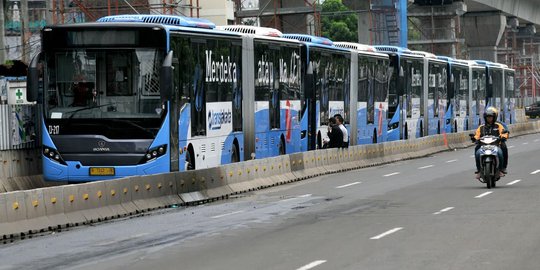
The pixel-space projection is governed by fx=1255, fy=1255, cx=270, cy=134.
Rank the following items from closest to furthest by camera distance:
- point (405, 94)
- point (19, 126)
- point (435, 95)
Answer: point (19, 126)
point (405, 94)
point (435, 95)

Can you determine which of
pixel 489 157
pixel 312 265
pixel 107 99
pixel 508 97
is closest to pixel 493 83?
pixel 508 97

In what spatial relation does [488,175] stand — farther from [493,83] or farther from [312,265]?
[493,83]

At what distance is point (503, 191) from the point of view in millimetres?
26719

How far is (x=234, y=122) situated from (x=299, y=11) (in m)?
40.6

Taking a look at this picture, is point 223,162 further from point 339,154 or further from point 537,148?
point 537,148

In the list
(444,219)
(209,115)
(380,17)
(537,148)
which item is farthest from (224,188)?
(380,17)

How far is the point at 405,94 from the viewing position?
186ft

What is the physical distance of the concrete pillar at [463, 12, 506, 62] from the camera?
97.3m

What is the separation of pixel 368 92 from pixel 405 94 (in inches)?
246

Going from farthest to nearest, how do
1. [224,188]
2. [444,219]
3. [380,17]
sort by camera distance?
[380,17] → [224,188] → [444,219]

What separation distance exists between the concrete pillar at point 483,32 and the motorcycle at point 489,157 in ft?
231

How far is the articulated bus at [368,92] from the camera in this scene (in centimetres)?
4900

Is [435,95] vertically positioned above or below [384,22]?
below

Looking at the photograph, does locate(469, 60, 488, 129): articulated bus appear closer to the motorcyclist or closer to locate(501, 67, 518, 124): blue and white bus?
locate(501, 67, 518, 124): blue and white bus
